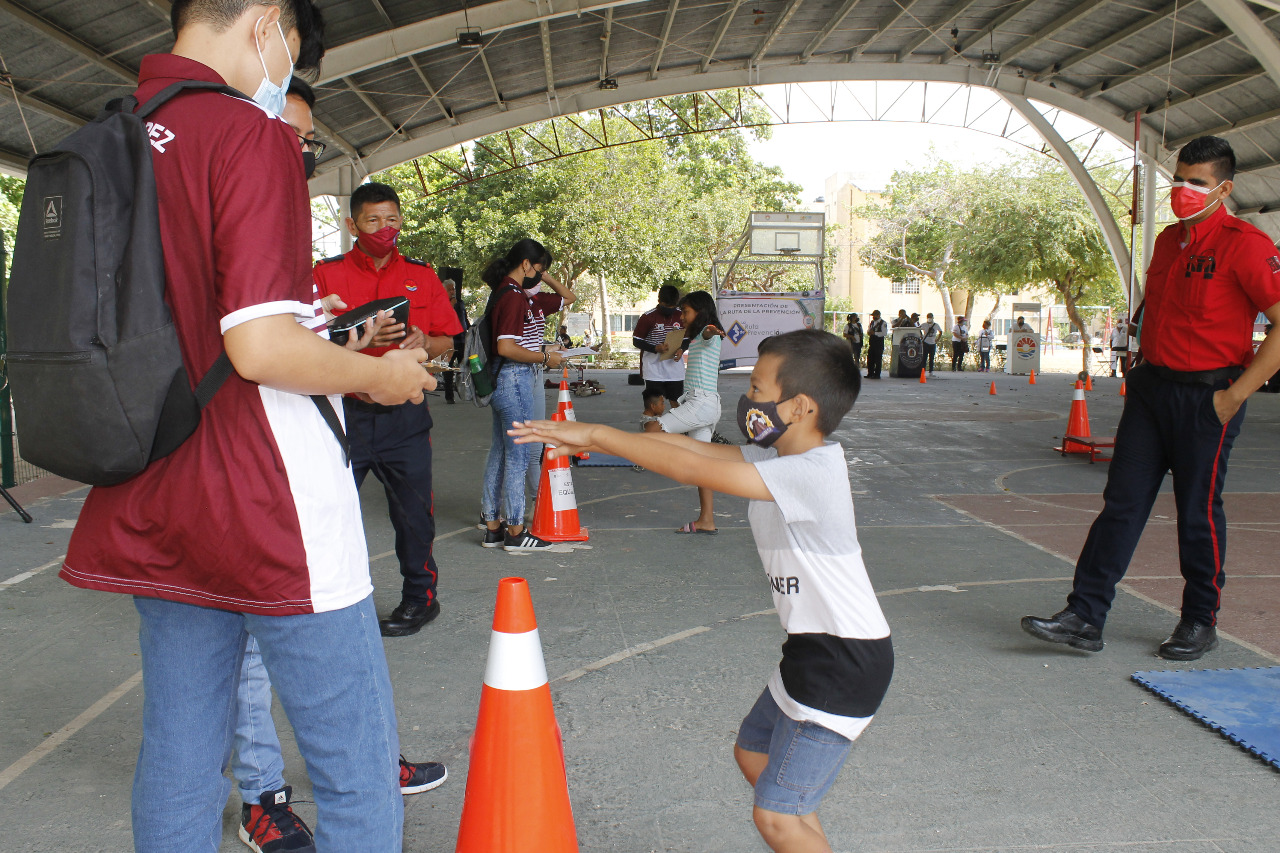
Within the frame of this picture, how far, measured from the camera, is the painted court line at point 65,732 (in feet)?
10.0

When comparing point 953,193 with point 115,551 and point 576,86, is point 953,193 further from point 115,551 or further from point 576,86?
point 115,551

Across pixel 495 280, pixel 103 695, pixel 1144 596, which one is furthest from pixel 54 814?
A: pixel 1144 596

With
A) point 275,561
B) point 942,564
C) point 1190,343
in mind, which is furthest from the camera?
point 942,564

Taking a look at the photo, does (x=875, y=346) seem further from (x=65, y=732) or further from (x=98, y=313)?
(x=98, y=313)

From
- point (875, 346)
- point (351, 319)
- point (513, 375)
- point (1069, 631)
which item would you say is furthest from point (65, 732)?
point (875, 346)

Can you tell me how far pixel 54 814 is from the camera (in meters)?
2.79

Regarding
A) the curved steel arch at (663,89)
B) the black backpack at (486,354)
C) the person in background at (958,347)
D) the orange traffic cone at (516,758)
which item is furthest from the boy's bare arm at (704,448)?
the person in background at (958,347)

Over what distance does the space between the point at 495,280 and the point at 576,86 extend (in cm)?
1765

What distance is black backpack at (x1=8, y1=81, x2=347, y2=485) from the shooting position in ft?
4.93

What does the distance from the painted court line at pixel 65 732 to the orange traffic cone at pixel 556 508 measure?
2.84 m

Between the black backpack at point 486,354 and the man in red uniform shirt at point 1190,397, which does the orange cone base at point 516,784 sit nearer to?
the man in red uniform shirt at point 1190,397

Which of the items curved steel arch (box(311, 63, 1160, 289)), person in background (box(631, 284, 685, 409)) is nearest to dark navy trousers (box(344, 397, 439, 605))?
person in background (box(631, 284, 685, 409))

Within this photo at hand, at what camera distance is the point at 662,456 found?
2.09 metres

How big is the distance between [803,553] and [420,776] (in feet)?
5.12
